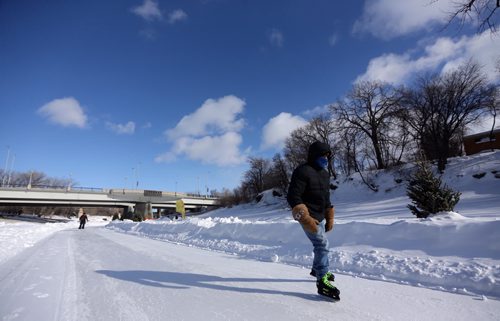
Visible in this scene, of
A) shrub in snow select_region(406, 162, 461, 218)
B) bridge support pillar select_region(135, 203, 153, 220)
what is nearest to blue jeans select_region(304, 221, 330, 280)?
shrub in snow select_region(406, 162, 461, 218)

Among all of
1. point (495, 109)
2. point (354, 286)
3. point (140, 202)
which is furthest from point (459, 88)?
point (140, 202)

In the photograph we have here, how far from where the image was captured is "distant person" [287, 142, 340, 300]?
147 inches

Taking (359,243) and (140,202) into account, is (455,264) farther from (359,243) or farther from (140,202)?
(140,202)

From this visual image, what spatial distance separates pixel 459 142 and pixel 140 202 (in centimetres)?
6654

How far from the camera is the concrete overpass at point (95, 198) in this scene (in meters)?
56.6

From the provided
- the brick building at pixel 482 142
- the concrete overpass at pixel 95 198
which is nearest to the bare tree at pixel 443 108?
the brick building at pixel 482 142

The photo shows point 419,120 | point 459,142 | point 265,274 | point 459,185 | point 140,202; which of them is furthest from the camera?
point 140,202

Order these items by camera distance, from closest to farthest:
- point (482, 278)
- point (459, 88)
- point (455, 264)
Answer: point (482, 278)
point (455, 264)
point (459, 88)

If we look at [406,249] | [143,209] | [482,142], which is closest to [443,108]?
[482,142]

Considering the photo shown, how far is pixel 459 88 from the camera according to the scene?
34.7m

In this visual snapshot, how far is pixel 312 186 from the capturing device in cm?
393

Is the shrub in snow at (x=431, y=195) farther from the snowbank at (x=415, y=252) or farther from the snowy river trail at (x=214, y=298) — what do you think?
the snowy river trail at (x=214, y=298)

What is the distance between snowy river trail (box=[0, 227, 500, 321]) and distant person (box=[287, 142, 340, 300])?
0.28m

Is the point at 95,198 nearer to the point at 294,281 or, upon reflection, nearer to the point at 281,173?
the point at 281,173
